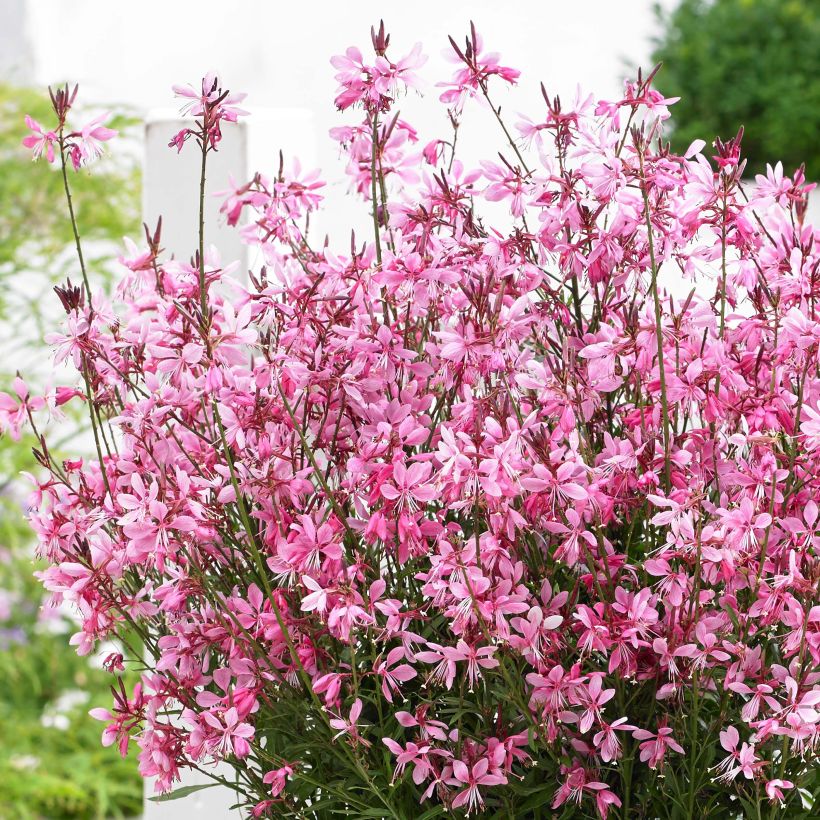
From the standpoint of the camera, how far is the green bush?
17.4 ft

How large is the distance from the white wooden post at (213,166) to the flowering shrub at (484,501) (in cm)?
52

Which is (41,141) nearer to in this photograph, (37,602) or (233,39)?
(37,602)

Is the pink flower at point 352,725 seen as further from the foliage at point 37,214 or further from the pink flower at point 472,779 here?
the foliage at point 37,214

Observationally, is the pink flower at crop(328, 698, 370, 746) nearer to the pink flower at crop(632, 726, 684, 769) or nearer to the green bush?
the pink flower at crop(632, 726, 684, 769)

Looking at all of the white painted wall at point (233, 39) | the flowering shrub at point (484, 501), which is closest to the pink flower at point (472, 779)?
the flowering shrub at point (484, 501)

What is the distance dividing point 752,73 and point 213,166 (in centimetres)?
472

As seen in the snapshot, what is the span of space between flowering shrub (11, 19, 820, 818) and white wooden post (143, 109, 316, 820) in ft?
1.69

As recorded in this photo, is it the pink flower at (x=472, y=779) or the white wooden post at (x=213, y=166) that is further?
the white wooden post at (x=213, y=166)

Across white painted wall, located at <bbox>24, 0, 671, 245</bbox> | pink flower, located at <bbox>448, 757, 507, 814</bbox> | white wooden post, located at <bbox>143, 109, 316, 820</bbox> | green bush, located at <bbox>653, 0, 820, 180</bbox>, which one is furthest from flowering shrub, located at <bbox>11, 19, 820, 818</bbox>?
green bush, located at <bbox>653, 0, 820, 180</bbox>

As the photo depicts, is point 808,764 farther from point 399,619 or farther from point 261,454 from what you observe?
point 261,454

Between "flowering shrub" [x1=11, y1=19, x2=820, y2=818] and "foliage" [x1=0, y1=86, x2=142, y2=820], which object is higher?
"foliage" [x1=0, y1=86, x2=142, y2=820]

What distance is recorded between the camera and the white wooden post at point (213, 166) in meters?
1.32

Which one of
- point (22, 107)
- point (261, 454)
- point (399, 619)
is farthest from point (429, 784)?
point (22, 107)

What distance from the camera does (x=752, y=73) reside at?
5.41 meters
